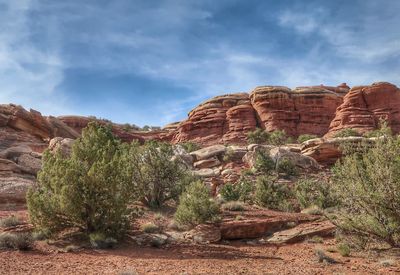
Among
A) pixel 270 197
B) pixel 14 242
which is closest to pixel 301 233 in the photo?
pixel 270 197

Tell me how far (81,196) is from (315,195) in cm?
1547

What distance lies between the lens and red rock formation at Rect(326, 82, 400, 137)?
5947cm

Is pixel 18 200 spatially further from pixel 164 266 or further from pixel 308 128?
pixel 308 128

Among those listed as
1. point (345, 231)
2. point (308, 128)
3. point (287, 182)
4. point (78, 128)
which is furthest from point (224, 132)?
point (345, 231)

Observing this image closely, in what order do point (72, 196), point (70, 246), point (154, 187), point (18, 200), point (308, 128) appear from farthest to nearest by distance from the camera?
1. point (308, 128)
2. point (154, 187)
3. point (18, 200)
4. point (72, 196)
5. point (70, 246)

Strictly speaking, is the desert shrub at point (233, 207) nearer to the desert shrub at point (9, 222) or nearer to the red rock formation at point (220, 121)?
the desert shrub at point (9, 222)

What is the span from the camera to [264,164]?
103 ft

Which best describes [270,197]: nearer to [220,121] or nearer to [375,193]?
[375,193]

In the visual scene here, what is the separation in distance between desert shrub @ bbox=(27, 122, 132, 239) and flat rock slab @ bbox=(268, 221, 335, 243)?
637 cm

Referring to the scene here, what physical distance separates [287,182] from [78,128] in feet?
144

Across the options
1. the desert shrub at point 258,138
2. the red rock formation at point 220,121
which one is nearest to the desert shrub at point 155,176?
the desert shrub at point 258,138

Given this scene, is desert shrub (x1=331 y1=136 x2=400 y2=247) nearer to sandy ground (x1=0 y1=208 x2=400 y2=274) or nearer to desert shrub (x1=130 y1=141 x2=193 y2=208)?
sandy ground (x1=0 y1=208 x2=400 y2=274)

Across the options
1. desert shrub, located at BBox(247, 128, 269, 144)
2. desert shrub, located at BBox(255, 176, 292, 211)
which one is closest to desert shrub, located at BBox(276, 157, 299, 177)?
desert shrub, located at BBox(255, 176, 292, 211)

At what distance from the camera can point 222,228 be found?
579 inches
